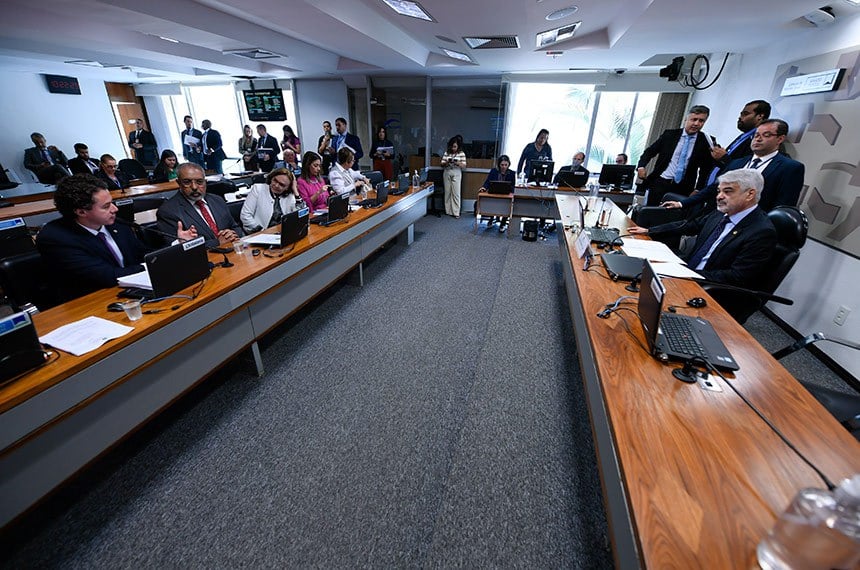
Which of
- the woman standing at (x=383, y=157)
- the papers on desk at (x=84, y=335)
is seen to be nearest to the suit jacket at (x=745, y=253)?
the papers on desk at (x=84, y=335)

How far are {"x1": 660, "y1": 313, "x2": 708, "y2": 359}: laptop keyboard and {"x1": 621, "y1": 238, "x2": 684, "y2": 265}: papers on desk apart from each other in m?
0.88

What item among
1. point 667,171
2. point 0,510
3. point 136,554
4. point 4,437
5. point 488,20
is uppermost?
point 488,20

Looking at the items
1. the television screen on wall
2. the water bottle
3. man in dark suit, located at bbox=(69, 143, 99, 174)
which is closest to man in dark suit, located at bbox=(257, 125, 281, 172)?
the television screen on wall

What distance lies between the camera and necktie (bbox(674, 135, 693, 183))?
3.69 metres

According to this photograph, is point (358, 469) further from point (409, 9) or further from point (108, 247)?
point (409, 9)

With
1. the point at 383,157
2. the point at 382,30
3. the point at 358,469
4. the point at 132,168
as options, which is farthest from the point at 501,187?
the point at 132,168

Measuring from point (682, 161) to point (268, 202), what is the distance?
4472 mm

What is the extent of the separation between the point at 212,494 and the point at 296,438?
16.2 inches

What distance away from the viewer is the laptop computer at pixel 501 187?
5.03 m

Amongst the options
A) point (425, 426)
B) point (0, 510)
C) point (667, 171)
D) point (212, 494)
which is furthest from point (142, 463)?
point (667, 171)

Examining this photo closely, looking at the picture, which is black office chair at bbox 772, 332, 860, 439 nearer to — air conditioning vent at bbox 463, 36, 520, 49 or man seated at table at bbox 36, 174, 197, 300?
man seated at table at bbox 36, 174, 197, 300

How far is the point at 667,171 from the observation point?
4004mm

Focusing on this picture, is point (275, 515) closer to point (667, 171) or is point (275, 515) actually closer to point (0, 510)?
point (0, 510)

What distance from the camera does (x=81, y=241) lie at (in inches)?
Answer: 68.9
